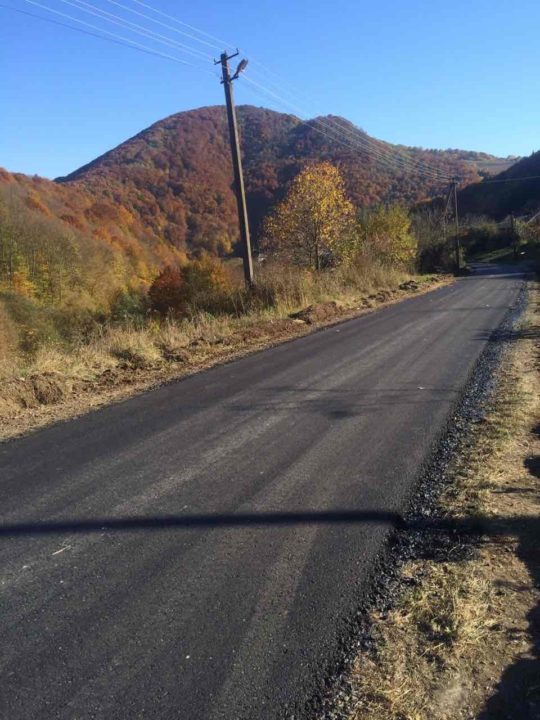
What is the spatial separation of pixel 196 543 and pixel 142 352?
799 cm

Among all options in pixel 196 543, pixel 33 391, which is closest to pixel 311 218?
pixel 33 391

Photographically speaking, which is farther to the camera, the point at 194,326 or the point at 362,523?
the point at 194,326

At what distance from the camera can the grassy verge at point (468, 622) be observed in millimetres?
2429

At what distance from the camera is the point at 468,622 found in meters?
2.91

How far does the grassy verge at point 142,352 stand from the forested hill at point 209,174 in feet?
221

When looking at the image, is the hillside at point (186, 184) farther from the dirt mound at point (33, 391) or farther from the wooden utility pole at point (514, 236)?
the dirt mound at point (33, 391)

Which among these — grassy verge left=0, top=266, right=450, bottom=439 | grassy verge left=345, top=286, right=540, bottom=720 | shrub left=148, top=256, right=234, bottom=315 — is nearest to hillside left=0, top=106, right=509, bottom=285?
shrub left=148, top=256, right=234, bottom=315

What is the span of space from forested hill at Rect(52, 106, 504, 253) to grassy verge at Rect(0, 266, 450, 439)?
67368 mm

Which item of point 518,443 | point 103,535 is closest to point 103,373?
point 103,535

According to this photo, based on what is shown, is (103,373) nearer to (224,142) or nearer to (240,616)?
(240,616)

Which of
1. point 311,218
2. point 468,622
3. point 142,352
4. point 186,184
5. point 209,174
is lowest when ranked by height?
point 468,622

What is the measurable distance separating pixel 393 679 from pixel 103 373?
8377 mm

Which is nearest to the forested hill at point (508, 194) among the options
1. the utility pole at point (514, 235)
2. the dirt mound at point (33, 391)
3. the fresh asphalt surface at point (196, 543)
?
the utility pole at point (514, 235)

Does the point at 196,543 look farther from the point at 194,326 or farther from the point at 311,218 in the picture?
the point at 311,218
